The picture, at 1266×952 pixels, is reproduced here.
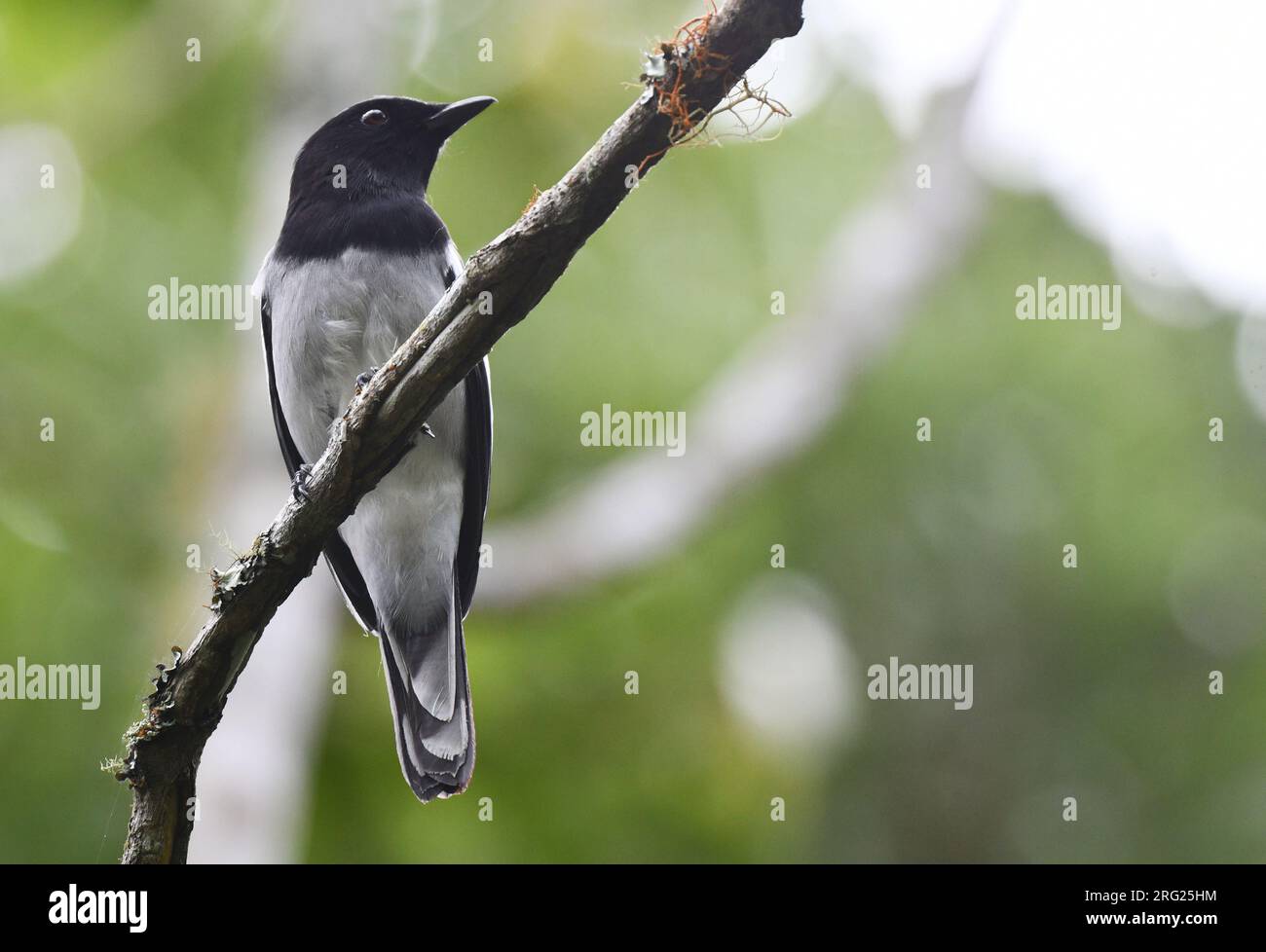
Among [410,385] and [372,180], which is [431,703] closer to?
[410,385]

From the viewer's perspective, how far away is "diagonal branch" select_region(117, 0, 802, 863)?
205cm

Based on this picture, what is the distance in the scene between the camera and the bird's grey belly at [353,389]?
139 inches

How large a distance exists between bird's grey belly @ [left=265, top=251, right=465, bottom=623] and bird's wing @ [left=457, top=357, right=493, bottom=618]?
0.11 ft

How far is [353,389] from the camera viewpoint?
3.58 metres

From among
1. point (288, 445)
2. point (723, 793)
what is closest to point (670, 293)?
point (723, 793)

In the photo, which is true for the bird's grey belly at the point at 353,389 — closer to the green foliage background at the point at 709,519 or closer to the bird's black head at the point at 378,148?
the bird's black head at the point at 378,148

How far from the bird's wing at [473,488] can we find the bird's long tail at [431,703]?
0.17 meters

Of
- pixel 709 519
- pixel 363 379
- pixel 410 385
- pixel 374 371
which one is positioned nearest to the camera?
pixel 410 385

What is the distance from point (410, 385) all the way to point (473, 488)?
1.59m

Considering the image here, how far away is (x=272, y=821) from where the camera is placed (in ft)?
15.5

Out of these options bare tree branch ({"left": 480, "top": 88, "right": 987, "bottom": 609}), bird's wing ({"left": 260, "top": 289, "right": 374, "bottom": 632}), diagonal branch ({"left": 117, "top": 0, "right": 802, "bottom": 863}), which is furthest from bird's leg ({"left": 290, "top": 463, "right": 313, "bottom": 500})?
bare tree branch ({"left": 480, "top": 88, "right": 987, "bottom": 609})

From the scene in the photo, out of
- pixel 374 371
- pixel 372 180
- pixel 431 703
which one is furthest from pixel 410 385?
pixel 372 180

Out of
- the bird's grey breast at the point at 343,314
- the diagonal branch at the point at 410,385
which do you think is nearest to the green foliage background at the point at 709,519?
the bird's grey breast at the point at 343,314

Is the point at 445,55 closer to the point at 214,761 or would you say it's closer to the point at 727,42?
the point at 214,761
